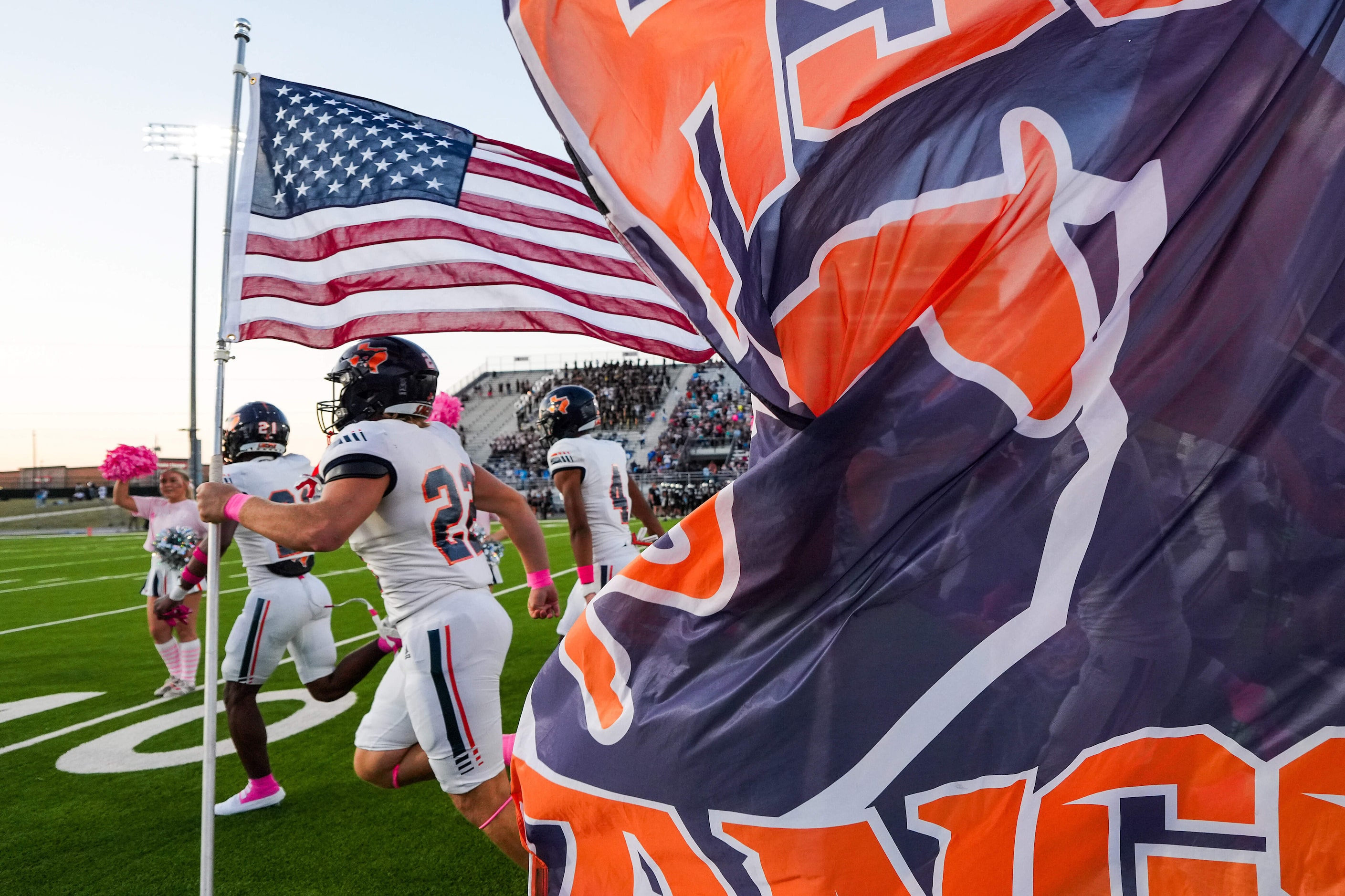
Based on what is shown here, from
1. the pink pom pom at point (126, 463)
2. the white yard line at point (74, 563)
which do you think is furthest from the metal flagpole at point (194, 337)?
the pink pom pom at point (126, 463)

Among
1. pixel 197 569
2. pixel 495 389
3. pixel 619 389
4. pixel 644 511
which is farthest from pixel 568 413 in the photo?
pixel 495 389

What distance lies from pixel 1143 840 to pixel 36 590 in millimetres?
19009

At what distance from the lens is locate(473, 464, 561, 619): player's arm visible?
415cm

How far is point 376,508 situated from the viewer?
136 inches

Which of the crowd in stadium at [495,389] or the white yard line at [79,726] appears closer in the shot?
the white yard line at [79,726]

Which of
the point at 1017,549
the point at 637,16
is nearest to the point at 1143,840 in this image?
the point at 1017,549

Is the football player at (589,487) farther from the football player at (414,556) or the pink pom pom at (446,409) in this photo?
the football player at (414,556)

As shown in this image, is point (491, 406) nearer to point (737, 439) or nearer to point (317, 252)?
point (737, 439)

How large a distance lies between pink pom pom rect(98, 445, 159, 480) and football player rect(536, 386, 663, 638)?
16.7 ft

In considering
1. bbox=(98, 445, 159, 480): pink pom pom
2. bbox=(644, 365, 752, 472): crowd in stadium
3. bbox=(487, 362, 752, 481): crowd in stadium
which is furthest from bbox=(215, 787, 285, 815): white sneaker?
bbox=(644, 365, 752, 472): crowd in stadium

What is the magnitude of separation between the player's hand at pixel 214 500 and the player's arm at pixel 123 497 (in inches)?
264

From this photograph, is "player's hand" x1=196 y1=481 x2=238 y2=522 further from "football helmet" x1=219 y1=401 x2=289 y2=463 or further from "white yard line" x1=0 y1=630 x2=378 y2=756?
"white yard line" x1=0 y1=630 x2=378 y2=756

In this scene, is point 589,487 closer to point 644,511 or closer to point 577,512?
point 577,512

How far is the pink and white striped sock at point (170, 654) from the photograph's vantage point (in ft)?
24.8
